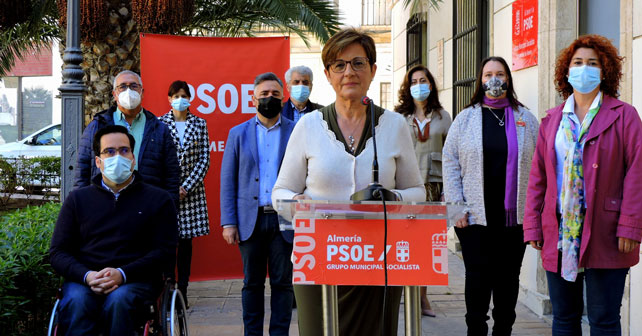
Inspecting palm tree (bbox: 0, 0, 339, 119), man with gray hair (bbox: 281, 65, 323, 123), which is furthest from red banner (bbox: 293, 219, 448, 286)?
palm tree (bbox: 0, 0, 339, 119)

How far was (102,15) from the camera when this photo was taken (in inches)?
334

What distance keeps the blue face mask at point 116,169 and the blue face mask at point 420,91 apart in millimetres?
3126

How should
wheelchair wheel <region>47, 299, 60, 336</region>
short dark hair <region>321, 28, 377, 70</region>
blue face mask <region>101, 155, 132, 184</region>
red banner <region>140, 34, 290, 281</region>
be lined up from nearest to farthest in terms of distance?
short dark hair <region>321, 28, 377, 70</region>
wheelchair wheel <region>47, 299, 60, 336</region>
blue face mask <region>101, 155, 132, 184</region>
red banner <region>140, 34, 290, 281</region>

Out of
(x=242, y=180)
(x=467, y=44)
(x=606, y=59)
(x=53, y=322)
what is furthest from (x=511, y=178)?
(x=467, y=44)

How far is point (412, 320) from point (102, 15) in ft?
21.9

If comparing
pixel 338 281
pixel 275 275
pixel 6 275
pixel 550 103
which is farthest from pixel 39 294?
pixel 550 103

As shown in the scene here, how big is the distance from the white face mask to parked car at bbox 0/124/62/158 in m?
13.4

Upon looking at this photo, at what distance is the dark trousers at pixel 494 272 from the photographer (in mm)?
4941

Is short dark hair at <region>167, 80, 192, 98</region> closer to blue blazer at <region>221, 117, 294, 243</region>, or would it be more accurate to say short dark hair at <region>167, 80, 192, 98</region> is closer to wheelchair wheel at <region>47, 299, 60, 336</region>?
blue blazer at <region>221, 117, 294, 243</region>

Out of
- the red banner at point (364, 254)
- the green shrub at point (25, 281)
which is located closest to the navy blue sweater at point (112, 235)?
the green shrub at point (25, 281)

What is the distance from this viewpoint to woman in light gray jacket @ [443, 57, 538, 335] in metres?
4.92

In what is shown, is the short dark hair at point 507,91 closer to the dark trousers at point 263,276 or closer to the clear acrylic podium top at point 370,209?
the dark trousers at point 263,276

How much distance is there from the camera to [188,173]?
662 cm

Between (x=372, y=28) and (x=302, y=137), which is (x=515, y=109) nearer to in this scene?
(x=302, y=137)
